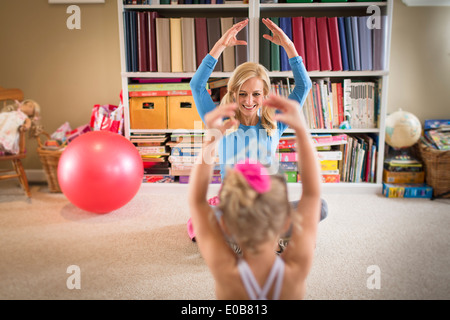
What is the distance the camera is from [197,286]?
1.63m

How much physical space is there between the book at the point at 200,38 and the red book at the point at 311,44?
2.48 feet

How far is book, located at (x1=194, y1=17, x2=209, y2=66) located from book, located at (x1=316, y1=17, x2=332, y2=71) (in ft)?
2.81

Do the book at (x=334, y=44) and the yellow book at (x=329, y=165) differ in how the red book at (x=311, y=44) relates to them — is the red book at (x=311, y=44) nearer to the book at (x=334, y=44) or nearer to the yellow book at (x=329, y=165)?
the book at (x=334, y=44)

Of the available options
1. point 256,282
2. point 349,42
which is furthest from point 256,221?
point 349,42

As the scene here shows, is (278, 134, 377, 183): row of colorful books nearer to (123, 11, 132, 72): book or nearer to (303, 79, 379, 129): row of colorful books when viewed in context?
(303, 79, 379, 129): row of colorful books

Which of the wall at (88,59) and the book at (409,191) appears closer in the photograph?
the book at (409,191)

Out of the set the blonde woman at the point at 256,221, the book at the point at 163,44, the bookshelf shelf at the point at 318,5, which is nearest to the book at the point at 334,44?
the bookshelf shelf at the point at 318,5

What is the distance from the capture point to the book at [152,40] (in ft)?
9.04

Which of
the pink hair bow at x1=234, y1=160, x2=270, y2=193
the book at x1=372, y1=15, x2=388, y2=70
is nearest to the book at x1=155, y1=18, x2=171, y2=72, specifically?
the book at x1=372, y1=15, x2=388, y2=70

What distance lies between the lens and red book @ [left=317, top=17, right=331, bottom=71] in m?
2.76

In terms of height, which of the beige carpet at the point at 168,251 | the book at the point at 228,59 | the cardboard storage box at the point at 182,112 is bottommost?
the beige carpet at the point at 168,251

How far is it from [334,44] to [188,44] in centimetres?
111

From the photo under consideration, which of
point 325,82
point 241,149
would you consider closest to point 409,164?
point 325,82
